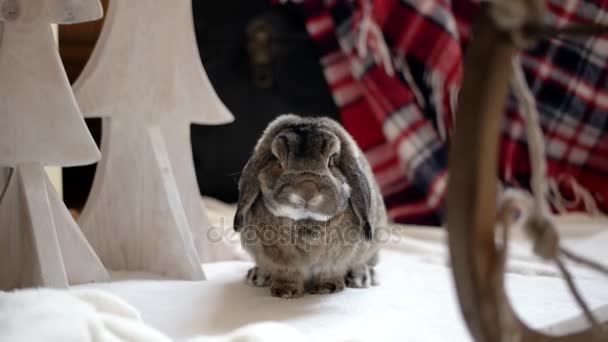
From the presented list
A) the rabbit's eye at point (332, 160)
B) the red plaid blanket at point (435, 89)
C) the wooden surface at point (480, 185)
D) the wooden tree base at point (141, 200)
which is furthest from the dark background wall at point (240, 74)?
the wooden surface at point (480, 185)

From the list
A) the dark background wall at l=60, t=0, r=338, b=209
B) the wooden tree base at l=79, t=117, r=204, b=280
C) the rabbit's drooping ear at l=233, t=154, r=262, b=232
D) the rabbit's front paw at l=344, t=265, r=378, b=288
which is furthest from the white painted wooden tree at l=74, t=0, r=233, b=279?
the dark background wall at l=60, t=0, r=338, b=209

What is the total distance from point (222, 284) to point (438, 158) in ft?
2.38

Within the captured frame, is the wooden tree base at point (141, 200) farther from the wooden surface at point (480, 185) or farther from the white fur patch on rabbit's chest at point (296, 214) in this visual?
the wooden surface at point (480, 185)

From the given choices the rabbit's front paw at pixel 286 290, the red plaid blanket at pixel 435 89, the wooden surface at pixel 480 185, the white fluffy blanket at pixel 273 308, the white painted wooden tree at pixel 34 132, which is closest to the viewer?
the wooden surface at pixel 480 185

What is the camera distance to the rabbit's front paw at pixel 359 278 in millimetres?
1137

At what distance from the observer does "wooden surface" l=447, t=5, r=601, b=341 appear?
48 centimetres

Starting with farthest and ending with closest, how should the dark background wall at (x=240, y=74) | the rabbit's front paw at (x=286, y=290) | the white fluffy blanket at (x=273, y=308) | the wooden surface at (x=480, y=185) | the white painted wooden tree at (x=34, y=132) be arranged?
the dark background wall at (x=240, y=74)
the rabbit's front paw at (x=286, y=290)
the white painted wooden tree at (x=34, y=132)
the white fluffy blanket at (x=273, y=308)
the wooden surface at (x=480, y=185)

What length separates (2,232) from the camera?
100 centimetres

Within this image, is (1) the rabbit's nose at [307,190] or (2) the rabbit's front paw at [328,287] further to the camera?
(2) the rabbit's front paw at [328,287]

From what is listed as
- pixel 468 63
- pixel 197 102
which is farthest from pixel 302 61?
pixel 468 63

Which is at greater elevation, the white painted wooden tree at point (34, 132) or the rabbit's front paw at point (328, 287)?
the white painted wooden tree at point (34, 132)

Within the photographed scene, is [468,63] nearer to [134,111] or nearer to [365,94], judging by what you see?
[134,111]

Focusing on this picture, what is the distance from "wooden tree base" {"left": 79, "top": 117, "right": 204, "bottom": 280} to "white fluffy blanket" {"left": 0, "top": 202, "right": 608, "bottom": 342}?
0.14 feet

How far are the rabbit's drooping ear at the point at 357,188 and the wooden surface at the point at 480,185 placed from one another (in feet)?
1.67
